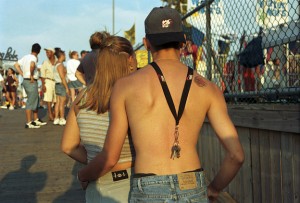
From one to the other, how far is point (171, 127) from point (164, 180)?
0.25 m

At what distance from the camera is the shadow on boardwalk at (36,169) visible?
605 cm

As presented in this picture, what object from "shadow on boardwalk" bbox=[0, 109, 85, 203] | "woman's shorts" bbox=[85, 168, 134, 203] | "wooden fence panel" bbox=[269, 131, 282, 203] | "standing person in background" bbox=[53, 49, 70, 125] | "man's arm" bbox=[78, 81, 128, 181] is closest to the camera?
"man's arm" bbox=[78, 81, 128, 181]

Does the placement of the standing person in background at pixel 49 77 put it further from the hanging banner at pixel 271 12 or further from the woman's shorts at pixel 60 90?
the hanging banner at pixel 271 12

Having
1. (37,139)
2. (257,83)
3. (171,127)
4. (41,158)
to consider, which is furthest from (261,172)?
(37,139)

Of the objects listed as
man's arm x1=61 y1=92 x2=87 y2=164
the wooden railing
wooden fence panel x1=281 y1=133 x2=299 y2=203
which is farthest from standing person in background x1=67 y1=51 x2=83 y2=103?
man's arm x1=61 y1=92 x2=87 y2=164

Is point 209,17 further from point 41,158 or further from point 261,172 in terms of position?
point 41,158

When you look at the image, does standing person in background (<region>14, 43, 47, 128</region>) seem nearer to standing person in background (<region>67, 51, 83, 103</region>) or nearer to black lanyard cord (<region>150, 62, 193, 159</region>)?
standing person in background (<region>67, 51, 83, 103</region>)

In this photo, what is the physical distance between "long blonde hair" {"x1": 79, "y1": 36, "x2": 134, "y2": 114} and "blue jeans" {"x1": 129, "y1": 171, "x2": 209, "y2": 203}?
612 millimetres

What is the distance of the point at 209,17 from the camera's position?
599cm

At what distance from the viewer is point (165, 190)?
2.22 meters

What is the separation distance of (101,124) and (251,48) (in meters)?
2.56

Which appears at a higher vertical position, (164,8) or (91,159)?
(164,8)

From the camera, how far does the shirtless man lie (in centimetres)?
227

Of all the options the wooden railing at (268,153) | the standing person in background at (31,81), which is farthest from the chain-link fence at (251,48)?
the standing person in background at (31,81)
